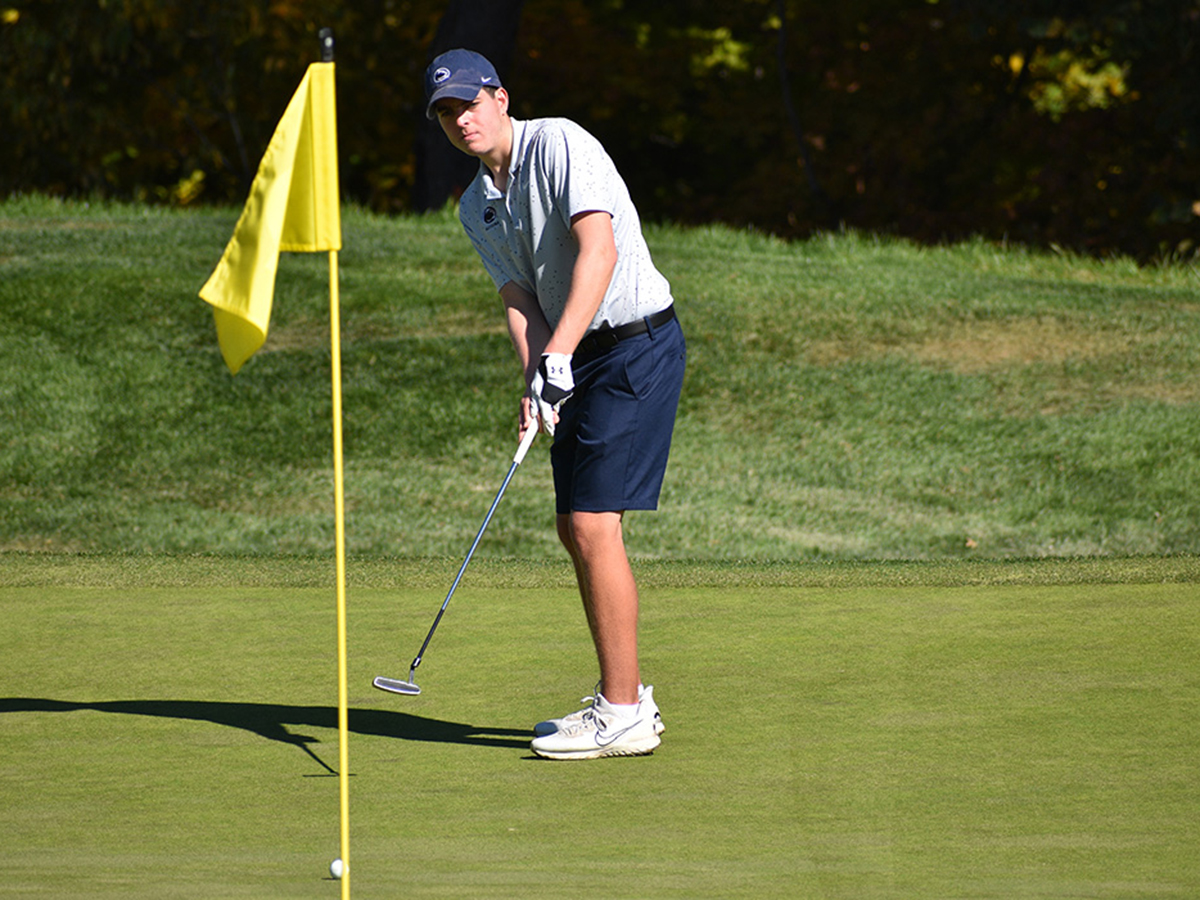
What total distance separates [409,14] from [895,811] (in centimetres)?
1826

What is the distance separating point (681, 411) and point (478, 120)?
→ 6972 mm

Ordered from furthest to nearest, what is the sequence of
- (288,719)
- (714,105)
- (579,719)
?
(714,105) < (288,719) < (579,719)

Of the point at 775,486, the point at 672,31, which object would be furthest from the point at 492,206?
the point at 672,31

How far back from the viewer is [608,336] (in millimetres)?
4219

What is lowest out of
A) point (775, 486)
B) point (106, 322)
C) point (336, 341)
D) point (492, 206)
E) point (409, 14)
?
point (775, 486)

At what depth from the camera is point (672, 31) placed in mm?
22375

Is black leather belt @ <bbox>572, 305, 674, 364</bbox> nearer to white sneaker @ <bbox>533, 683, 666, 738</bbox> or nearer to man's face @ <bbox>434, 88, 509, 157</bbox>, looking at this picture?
man's face @ <bbox>434, 88, 509, 157</bbox>

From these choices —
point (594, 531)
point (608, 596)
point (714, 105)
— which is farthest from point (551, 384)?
point (714, 105)

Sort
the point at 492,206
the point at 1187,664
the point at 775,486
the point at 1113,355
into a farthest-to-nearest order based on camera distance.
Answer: the point at 1113,355 < the point at 775,486 < the point at 1187,664 < the point at 492,206

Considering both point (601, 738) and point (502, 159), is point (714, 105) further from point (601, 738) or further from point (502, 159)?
point (601, 738)

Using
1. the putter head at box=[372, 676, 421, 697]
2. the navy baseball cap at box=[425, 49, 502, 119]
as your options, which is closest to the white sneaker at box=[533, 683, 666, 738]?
the putter head at box=[372, 676, 421, 697]

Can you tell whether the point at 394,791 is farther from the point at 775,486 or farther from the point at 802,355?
the point at 802,355

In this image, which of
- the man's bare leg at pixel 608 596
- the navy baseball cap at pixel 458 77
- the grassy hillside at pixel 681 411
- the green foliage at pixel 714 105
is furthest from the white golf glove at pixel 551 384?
the green foliage at pixel 714 105

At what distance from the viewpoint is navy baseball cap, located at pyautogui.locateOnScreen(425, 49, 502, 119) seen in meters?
4.04
